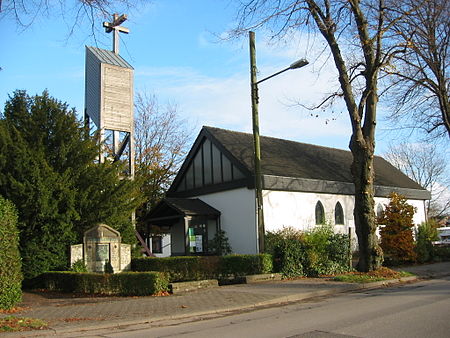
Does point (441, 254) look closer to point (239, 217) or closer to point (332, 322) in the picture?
point (239, 217)

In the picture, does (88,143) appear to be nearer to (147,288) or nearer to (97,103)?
(97,103)

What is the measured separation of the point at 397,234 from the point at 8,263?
19.1 meters

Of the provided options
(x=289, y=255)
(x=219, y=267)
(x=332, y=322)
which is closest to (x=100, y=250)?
(x=219, y=267)

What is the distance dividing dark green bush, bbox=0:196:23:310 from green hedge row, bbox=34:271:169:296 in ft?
10.6

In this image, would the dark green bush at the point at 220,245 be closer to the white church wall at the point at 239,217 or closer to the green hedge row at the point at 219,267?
the white church wall at the point at 239,217

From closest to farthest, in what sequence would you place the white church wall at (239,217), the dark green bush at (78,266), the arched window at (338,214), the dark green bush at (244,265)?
the dark green bush at (78,266) < the dark green bush at (244,265) < the white church wall at (239,217) < the arched window at (338,214)

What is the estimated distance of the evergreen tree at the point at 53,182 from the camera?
16.5 m

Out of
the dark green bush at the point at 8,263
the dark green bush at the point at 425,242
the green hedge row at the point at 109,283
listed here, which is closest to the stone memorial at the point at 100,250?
the green hedge row at the point at 109,283

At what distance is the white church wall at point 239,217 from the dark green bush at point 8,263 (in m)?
12.6

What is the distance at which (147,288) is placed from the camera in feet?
45.1

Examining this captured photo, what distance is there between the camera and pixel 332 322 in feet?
28.3

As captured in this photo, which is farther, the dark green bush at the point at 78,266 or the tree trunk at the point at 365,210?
the tree trunk at the point at 365,210

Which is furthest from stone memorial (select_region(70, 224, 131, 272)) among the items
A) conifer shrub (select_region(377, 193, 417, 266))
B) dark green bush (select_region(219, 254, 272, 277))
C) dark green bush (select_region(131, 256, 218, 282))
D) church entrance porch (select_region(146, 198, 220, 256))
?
conifer shrub (select_region(377, 193, 417, 266))

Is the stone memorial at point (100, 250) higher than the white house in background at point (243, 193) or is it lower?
lower
